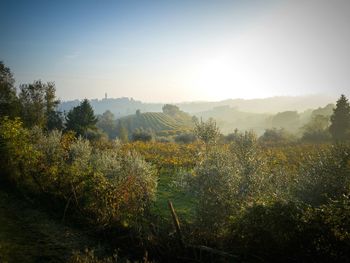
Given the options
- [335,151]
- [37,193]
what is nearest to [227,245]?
[335,151]

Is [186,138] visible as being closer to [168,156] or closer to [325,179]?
[168,156]

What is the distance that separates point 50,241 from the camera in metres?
16.5

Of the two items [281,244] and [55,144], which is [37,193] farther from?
[281,244]

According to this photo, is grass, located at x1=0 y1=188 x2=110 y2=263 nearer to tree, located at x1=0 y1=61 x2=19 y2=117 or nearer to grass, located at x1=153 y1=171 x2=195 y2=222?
grass, located at x1=153 y1=171 x2=195 y2=222

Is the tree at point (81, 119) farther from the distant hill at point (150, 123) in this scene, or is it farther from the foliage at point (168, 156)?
the distant hill at point (150, 123)

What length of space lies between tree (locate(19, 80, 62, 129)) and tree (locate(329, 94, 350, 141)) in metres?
69.6

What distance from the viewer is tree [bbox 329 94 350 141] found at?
7297 cm

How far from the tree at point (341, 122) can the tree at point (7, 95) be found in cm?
7419

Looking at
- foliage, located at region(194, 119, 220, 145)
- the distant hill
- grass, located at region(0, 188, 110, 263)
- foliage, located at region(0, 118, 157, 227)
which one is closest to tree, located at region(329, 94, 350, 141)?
foliage, located at region(194, 119, 220, 145)

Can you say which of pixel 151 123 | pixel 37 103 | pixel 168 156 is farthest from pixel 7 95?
pixel 151 123

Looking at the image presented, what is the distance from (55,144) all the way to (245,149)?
18277mm

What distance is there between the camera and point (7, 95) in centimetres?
5694

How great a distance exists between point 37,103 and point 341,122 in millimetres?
73488

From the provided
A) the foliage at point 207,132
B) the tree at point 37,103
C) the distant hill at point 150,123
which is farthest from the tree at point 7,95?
the distant hill at point 150,123
